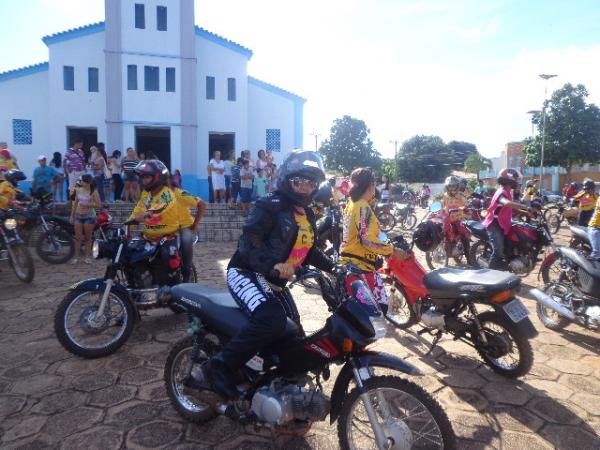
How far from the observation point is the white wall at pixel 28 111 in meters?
19.5

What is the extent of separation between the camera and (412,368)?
2.27 m

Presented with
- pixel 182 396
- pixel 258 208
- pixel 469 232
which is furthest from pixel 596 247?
pixel 182 396

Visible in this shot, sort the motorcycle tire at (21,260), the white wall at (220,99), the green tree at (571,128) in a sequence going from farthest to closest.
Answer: the green tree at (571,128) → the white wall at (220,99) → the motorcycle tire at (21,260)

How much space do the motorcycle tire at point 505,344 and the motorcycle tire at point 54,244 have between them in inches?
321

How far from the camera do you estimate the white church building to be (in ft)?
63.3

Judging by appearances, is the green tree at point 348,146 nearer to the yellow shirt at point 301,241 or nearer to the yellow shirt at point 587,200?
the yellow shirt at point 587,200

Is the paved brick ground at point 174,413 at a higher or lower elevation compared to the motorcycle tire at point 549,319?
lower

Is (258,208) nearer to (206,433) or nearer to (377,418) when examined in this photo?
(377,418)

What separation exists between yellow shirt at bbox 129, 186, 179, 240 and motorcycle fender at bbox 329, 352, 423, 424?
320 centimetres

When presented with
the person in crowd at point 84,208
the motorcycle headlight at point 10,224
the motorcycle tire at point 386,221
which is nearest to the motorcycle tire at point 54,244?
the person in crowd at point 84,208

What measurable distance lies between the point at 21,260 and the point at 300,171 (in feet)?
20.7

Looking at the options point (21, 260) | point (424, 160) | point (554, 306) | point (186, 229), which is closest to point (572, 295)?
point (554, 306)

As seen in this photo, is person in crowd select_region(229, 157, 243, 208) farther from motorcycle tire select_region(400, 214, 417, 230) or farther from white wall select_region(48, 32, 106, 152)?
white wall select_region(48, 32, 106, 152)

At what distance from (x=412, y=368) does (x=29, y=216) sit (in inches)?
318
